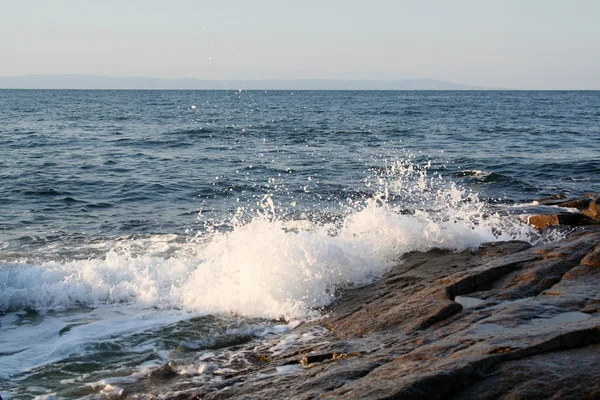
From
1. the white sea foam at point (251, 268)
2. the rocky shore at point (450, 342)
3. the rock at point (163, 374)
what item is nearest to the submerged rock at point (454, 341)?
the rocky shore at point (450, 342)

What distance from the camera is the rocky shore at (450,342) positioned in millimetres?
4266

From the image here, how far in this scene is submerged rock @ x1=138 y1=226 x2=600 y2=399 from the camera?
14.0 ft

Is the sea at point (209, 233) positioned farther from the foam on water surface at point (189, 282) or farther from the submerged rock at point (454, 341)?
the submerged rock at point (454, 341)

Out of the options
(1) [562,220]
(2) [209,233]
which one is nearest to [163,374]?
(2) [209,233]

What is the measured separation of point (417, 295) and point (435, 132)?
27.7 m

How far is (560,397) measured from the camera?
401 centimetres

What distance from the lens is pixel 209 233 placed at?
12352mm

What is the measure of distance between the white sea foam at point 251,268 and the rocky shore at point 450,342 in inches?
25.8

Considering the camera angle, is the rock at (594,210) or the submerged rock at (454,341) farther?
the rock at (594,210)

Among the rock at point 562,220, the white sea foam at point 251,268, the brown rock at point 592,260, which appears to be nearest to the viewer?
the brown rock at point 592,260

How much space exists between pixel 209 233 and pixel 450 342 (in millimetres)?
Answer: 7924

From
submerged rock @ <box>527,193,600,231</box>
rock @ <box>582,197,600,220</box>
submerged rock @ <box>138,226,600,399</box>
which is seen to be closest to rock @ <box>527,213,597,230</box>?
submerged rock @ <box>527,193,600,231</box>

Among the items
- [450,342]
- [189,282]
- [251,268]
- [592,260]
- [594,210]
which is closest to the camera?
[450,342]

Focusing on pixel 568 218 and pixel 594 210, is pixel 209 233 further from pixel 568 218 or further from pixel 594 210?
pixel 594 210
